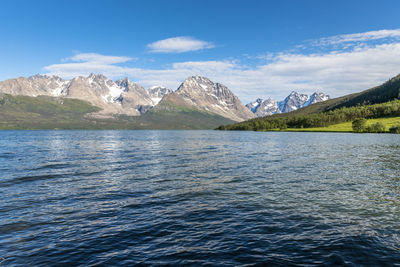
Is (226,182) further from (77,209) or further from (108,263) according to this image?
(108,263)

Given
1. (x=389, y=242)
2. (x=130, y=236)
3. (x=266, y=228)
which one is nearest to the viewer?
(x=389, y=242)

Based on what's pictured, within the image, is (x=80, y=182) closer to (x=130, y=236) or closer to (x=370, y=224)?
(x=130, y=236)

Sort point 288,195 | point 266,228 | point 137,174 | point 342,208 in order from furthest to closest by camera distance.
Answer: point 137,174 < point 288,195 < point 342,208 < point 266,228

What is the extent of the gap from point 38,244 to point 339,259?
62.6 ft

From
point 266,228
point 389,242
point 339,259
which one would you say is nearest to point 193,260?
point 266,228

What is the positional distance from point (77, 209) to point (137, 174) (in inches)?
686

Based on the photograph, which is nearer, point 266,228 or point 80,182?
point 266,228

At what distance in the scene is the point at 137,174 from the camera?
41.1m

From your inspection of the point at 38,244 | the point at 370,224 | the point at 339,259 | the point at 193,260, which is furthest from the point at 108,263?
the point at 370,224

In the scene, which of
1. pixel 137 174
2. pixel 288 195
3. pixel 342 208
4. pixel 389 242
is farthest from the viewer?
pixel 137 174

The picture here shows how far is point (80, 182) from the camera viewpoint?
35375 millimetres

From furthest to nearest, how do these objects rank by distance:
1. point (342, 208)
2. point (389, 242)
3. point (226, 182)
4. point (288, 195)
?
point (226, 182)
point (288, 195)
point (342, 208)
point (389, 242)

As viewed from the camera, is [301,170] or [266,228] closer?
[266,228]

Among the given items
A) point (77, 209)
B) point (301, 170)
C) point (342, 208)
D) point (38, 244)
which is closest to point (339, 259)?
point (342, 208)
